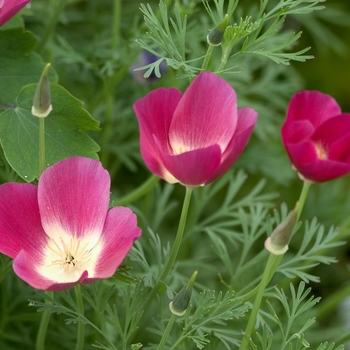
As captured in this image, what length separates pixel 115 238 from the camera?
45 cm

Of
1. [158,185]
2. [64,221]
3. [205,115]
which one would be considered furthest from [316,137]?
[158,185]

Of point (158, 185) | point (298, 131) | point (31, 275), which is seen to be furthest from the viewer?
point (158, 185)

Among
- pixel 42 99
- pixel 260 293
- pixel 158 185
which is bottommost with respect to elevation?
pixel 158 185

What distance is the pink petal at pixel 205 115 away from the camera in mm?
474

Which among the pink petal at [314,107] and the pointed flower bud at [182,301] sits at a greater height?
the pink petal at [314,107]

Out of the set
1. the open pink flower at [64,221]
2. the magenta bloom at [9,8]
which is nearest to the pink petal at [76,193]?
the open pink flower at [64,221]

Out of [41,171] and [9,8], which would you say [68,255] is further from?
[9,8]

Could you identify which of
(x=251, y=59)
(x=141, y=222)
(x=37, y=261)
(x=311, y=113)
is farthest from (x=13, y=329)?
(x=251, y=59)

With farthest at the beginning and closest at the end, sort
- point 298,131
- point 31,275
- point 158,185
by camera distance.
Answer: point 158,185, point 298,131, point 31,275

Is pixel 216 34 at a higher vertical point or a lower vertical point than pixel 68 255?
higher

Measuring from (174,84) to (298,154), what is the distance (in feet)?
0.99

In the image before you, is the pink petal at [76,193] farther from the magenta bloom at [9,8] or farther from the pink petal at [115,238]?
the magenta bloom at [9,8]

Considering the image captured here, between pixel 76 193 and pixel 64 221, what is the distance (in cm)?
2

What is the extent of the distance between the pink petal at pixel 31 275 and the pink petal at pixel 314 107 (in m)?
0.25
